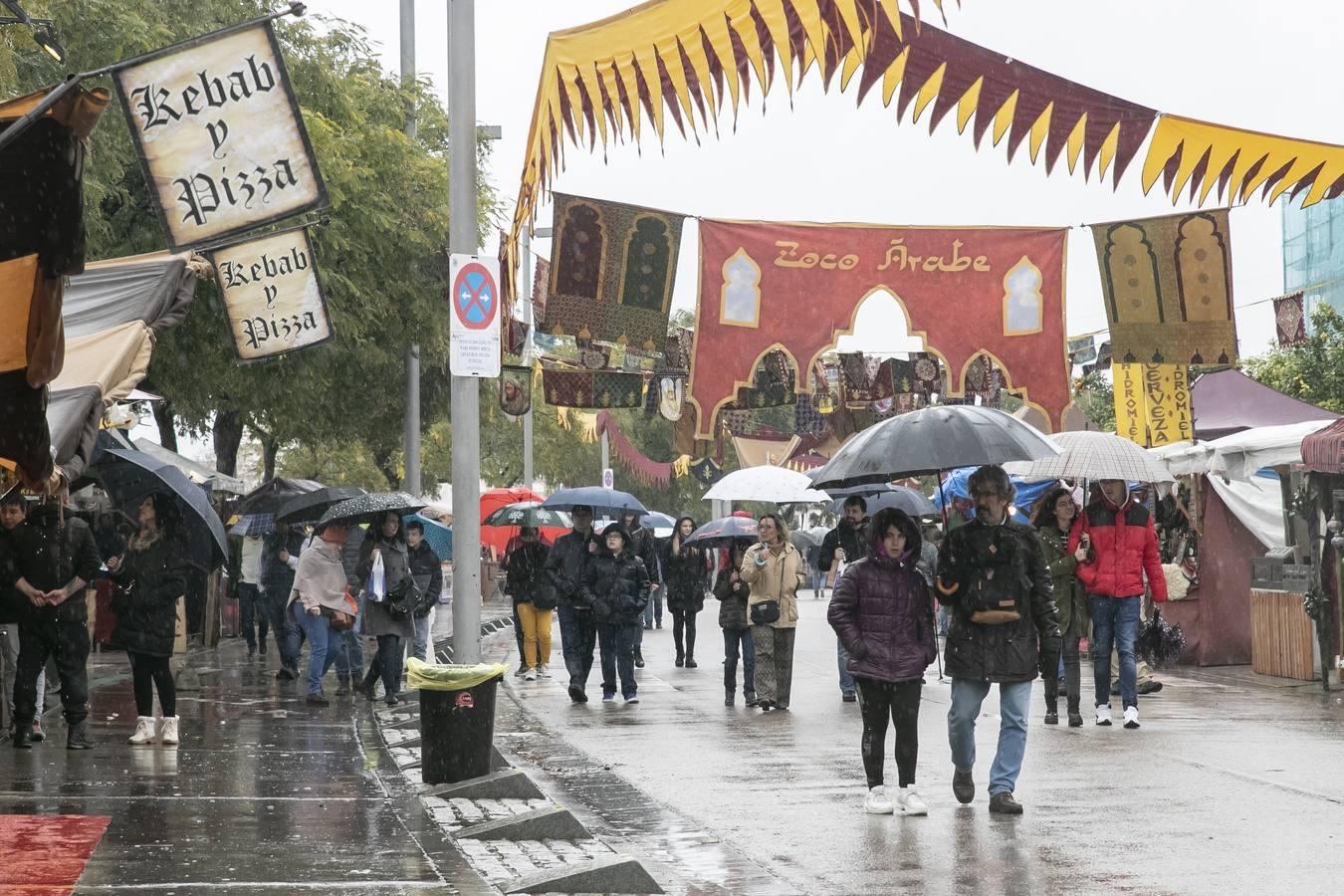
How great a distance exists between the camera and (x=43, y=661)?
39.5 feet

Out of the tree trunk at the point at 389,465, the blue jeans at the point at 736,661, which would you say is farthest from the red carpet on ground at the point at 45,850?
the tree trunk at the point at 389,465

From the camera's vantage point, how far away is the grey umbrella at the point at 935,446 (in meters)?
10.3

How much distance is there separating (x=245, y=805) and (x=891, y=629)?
369 cm

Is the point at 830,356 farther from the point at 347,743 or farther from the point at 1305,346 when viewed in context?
the point at 347,743

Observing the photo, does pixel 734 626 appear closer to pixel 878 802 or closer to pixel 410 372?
pixel 878 802

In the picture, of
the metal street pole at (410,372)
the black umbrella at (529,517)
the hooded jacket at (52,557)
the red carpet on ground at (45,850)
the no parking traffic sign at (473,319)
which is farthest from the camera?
the metal street pole at (410,372)

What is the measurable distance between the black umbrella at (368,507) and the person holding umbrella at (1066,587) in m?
5.60

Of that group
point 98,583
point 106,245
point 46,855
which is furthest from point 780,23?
point 98,583

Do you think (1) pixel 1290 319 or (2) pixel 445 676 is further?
(1) pixel 1290 319

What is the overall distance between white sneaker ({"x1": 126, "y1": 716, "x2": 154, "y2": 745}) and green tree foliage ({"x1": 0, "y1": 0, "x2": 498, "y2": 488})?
5.45 meters

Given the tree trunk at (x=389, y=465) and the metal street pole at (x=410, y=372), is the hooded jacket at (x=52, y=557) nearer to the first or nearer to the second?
the metal street pole at (x=410, y=372)

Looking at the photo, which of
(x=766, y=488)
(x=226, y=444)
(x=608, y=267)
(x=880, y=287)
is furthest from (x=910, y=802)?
(x=226, y=444)

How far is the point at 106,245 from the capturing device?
733 inches

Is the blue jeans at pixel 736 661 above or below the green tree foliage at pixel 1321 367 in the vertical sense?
below
